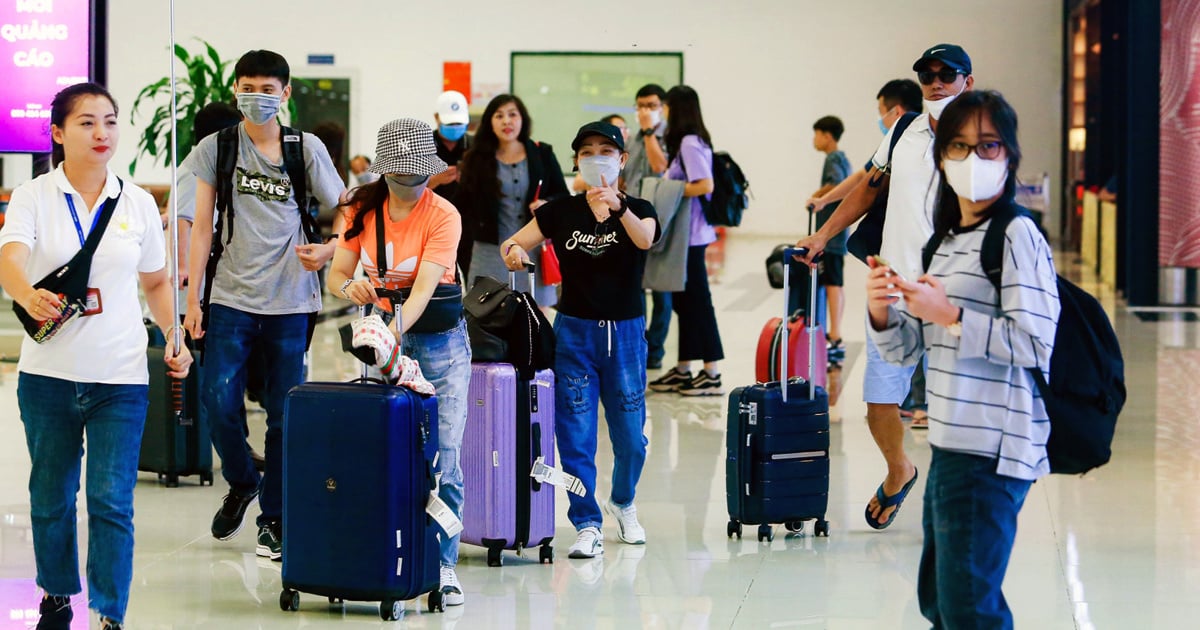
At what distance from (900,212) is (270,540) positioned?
2.39 meters

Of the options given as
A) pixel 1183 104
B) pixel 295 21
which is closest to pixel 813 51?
pixel 295 21

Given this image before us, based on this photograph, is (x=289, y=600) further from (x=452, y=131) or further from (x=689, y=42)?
(x=689, y=42)

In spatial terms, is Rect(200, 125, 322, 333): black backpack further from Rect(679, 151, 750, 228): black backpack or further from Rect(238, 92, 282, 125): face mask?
Rect(679, 151, 750, 228): black backpack

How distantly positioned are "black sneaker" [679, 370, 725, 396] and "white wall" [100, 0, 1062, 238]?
15362mm

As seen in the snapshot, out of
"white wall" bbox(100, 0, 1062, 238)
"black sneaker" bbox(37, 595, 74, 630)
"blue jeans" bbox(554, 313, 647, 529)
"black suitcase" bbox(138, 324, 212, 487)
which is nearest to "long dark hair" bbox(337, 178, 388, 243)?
"blue jeans" bbox(554, 313, 647, 529)

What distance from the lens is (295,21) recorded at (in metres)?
24.2

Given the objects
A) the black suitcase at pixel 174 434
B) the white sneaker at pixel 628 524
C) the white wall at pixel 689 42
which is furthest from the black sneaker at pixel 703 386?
the white wall at pixel 689 42

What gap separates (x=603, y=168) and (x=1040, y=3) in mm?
20662

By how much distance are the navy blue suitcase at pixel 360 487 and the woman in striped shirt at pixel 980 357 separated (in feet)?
5.36

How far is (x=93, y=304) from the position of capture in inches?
156

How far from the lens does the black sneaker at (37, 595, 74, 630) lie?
4.18 meters

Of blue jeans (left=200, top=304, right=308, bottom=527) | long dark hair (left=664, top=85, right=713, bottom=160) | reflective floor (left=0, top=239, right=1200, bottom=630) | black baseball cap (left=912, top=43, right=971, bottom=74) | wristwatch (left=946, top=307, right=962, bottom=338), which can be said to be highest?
long dark hair (left=664, top=85, right=713, bottom=160)

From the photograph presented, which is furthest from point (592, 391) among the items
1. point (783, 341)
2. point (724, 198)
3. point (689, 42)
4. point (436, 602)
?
point (689, 42)

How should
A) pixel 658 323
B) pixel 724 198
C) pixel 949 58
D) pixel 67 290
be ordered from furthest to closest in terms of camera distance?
pixel 658 323
pixel 724 198
pixel 949 58
pixel 67 290
